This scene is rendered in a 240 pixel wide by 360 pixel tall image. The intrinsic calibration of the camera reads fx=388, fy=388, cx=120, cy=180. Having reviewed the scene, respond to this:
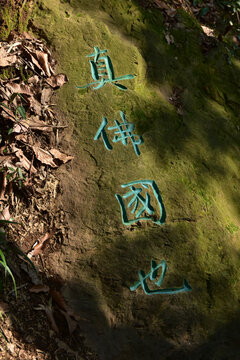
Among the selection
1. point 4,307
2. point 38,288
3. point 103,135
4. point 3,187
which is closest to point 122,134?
point 103,135

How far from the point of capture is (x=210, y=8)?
5223mm

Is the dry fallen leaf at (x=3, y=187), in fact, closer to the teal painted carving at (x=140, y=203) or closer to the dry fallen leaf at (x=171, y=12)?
the teal painted carving at (x=140, y=203)

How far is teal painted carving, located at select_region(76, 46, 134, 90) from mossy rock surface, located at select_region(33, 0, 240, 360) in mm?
52

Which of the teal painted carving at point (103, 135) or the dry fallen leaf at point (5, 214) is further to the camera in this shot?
the teal painted carving at point (103, 135)

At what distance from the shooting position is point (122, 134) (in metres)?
2.70

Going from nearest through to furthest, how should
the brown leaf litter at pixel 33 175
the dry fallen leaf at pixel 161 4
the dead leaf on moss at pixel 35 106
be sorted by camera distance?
the brown leaf litter at pixel 33 175
the dead leaf on moss at pixel 35 106
the dry fallen leaf at pixel 161 4

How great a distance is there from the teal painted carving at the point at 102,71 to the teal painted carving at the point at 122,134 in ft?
0.83

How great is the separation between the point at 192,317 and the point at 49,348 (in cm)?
92

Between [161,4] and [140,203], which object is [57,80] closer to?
[140,203]

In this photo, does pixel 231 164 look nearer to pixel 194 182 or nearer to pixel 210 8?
pixel 194 182

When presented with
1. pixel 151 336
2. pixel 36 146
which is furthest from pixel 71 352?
pixel 36 146

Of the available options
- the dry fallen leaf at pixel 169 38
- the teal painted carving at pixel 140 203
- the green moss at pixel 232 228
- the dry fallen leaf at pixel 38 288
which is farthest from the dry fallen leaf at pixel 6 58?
the green moss at pixel 232 228

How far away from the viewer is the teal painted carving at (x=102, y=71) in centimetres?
278

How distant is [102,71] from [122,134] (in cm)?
51
